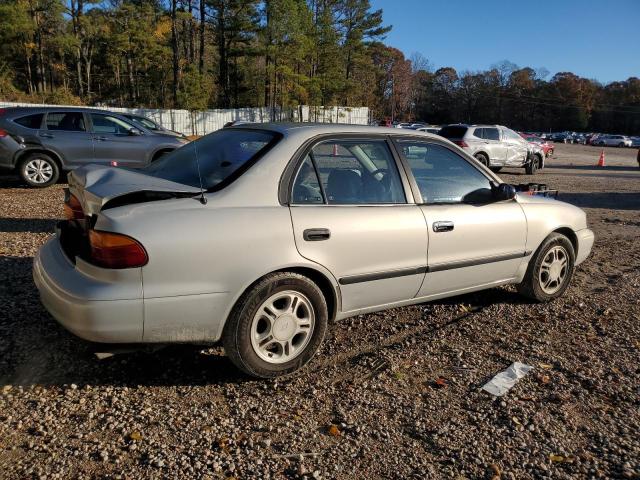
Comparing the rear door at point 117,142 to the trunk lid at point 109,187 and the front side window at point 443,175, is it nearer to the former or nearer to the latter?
the trunk lid at point 109,187

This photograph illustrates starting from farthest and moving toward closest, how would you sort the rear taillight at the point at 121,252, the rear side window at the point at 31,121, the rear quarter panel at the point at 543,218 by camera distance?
1. the rear side window at the point at 31,121
2. the rear quarter panel at the point at 543,218
3. the rear taillight at the point at 121,252

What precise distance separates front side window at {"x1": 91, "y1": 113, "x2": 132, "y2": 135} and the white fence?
1860 cm

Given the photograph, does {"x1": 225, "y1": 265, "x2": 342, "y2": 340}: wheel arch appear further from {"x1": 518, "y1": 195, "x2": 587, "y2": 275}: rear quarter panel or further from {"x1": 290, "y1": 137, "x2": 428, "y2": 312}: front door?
{"x1": 518, "y1": 195, "x2": 587, "y2": 275}: rear quarter panel

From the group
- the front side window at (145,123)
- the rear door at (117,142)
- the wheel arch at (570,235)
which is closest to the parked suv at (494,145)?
the front side window at (145,123)

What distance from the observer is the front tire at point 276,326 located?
307 centimetres

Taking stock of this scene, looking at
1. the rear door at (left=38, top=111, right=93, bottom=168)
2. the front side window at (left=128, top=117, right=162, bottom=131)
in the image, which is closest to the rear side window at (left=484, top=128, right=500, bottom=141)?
the front side window at (left=128, top=117, right=162, bottom=131)

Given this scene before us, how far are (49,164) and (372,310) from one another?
8.68m

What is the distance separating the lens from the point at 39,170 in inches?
396

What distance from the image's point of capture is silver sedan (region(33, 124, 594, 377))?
2.81 m

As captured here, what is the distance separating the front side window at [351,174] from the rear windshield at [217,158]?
322mm

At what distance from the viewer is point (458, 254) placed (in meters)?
4.03

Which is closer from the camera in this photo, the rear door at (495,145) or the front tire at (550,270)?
the front tire at (550,270)

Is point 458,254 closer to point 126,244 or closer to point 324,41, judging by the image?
point 126,244

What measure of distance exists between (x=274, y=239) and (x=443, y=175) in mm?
1706
